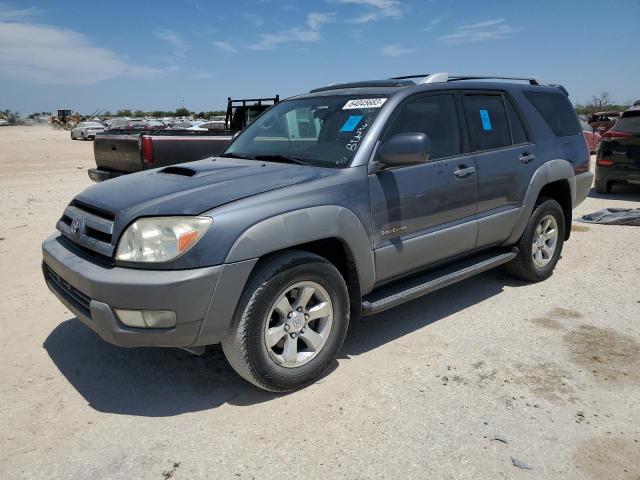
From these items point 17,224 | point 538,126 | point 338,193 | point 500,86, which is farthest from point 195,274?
point 17,224

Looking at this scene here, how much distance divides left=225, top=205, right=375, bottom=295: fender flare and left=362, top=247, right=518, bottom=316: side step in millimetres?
127

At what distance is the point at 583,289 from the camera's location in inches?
197

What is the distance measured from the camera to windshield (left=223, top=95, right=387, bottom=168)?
142 inches

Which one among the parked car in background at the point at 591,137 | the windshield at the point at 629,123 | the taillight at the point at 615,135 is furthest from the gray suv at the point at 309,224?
the parked car in background at the point at 591,137

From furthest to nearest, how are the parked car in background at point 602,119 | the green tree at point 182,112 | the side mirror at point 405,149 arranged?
the green tree at point 182,112 < the parked car in background at point 602,119 < the side mirror at point 405,149

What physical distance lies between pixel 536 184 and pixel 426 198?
1.64 metres

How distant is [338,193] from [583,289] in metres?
3.08

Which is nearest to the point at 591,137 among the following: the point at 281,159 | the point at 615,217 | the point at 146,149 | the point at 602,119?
the point at 602,119

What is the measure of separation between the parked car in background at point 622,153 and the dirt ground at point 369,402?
5.74m

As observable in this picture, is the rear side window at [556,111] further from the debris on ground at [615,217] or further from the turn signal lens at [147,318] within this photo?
the turn signal lens at [147,318]

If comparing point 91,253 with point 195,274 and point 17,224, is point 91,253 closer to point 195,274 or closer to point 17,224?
point 195,274

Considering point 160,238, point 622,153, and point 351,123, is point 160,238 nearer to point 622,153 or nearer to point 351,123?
point 351,123

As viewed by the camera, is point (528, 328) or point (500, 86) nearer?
point (528, 328)

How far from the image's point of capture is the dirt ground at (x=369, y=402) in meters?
2.55
